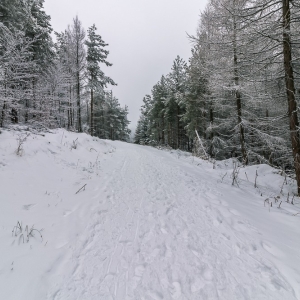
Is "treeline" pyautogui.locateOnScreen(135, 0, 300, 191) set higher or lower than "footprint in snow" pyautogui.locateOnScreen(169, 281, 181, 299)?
higher

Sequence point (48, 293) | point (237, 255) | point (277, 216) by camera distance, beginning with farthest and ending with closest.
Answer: point (277, 216) < point (237, 255) < point (48, 293)

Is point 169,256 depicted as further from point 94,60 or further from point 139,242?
point 94,60

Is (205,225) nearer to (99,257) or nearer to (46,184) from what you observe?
(99,257)

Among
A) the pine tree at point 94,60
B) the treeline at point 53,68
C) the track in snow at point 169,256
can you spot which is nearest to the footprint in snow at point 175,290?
the track in snow at point 169,256

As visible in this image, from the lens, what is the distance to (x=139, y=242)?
242 centimetres

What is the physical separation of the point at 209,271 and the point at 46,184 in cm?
405

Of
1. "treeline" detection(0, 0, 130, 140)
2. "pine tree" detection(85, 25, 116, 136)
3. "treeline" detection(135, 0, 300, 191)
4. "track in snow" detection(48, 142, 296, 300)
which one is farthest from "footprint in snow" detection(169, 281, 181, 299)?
"pine tree" detection(85, 25, 116, 136)

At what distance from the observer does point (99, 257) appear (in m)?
2.14

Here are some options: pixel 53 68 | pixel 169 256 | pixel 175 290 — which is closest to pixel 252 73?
pixel 169 256

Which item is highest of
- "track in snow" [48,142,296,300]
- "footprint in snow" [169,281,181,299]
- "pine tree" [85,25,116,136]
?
"pine tree" [85,25,116,136]

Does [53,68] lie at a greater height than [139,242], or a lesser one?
greater

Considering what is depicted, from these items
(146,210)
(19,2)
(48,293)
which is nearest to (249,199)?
(146,210)

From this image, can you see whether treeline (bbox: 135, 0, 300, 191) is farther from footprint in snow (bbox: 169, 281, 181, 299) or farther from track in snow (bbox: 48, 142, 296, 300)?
footprint in snow (bbox: 169, 281, 181, 299)

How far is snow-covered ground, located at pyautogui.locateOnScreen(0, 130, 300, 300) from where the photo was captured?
5.58ft
